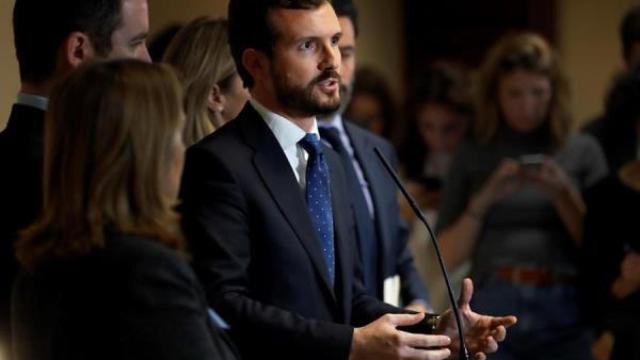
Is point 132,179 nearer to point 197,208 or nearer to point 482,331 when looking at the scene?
point 197,208

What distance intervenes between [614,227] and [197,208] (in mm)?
1618

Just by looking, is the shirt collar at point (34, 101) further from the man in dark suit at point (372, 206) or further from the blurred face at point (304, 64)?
the man in dark suit at point (372, 206)

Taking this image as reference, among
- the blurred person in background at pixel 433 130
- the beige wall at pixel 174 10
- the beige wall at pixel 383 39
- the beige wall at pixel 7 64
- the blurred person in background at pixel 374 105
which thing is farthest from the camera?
the beige wall at pixel 383 39

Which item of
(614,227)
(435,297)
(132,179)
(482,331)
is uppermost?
(132,179)

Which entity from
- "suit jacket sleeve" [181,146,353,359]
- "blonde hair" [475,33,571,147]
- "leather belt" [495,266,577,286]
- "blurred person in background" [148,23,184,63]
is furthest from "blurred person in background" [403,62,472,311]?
"suit jacket sleeve" [181,146,353,359]

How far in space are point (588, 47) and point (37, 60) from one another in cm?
465

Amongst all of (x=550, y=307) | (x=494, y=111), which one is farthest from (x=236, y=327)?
(x=494, y=111)

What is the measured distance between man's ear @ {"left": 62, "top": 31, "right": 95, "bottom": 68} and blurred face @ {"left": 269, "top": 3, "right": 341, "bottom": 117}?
1.04 ft

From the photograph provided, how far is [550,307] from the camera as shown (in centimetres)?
369

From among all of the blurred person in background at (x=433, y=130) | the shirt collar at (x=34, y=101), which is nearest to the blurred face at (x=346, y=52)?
the shirt collar at (x=34, y=101)

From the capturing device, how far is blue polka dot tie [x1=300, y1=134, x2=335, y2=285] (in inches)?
95.1

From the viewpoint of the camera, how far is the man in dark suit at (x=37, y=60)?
85.9 inches

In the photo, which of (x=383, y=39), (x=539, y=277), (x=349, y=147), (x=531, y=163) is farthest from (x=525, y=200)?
(x=383, y=39)

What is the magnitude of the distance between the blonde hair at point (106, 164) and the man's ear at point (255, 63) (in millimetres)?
527
